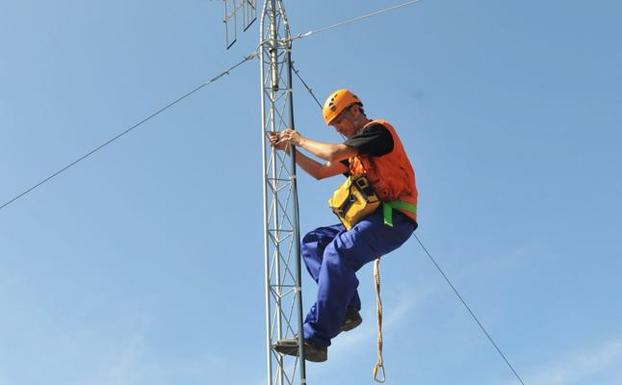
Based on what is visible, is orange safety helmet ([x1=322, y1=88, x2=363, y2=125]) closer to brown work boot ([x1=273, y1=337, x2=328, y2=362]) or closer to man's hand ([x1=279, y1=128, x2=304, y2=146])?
man's hand ([x1=279, y1=128, x2=304, y2=146])

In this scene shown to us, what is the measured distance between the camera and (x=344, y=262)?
7.03 metres

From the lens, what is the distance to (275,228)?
844 centimetres

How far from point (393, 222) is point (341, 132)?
89 centimetres

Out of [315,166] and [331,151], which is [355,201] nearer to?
[331,151]

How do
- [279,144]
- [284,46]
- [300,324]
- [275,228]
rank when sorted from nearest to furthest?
[300,324] → [279,144] → [275,228] → [284,46]

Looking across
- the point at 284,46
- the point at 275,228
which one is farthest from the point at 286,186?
the point at 284,46

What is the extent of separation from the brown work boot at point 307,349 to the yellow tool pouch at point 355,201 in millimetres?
984

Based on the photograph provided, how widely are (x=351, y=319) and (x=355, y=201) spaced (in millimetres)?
1064

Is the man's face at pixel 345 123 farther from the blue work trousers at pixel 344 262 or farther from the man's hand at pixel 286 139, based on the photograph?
the blue work trousers at pixel 344 262

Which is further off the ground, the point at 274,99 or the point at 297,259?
the point at 274,99

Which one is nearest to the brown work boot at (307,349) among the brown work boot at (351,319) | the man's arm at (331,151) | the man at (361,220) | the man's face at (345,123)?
the man at (361,220)

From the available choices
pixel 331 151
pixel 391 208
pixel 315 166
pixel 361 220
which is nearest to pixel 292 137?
pixel 315 166

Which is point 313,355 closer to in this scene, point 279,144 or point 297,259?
point 297,259

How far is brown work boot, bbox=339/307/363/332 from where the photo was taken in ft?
24.3
